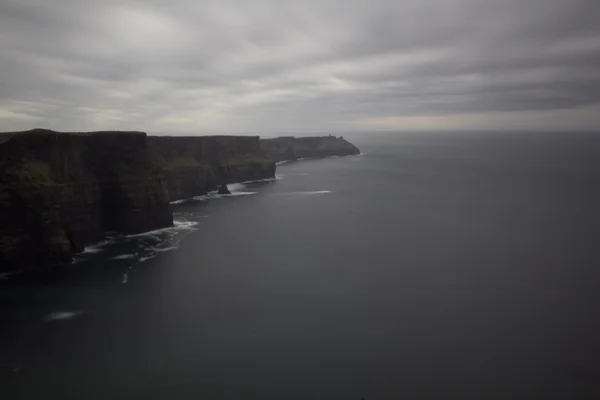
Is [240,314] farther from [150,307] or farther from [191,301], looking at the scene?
[150,307]

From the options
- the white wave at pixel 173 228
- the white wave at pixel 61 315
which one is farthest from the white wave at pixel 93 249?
the white wave at pixel 61 315

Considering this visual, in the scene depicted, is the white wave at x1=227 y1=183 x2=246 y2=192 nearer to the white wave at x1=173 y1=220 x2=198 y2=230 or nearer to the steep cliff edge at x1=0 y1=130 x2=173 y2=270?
the white wave at x1=173 y1=220 x2=198 y2=230

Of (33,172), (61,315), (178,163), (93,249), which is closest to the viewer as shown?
(61,315)

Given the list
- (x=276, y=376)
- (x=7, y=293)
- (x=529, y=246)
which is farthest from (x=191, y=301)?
(x=529, y=246)

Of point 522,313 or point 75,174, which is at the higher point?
point 75,174

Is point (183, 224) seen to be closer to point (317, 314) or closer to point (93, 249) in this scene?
point (93, 249)

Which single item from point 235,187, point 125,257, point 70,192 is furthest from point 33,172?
point 235,187

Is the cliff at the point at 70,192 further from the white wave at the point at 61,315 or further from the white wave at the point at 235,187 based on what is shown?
the white wave at the point at 235,187
